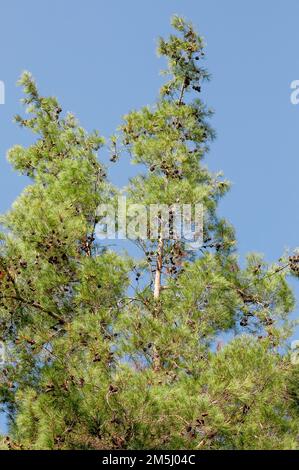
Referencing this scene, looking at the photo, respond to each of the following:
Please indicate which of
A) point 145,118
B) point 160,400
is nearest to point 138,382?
point 160,400

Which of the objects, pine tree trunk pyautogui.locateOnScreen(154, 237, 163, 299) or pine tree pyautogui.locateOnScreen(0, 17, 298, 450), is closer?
pine tree pyautogui.locateOnScreen(0, 17, 298, 450)

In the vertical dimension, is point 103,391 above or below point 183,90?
below

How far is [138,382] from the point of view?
16.2 ft

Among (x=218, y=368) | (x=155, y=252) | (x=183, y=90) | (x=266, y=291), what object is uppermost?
(x=183, y=90)

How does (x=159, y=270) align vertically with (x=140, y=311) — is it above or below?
above

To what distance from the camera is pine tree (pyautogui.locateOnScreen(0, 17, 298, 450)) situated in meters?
4.95

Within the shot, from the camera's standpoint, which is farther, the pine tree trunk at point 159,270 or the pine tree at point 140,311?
the pine tree trunk at point 159,270

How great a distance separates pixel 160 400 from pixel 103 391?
43 centimetres

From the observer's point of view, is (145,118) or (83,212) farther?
(145,118)

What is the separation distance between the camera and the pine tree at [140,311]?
4945mm

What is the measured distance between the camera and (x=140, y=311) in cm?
586
